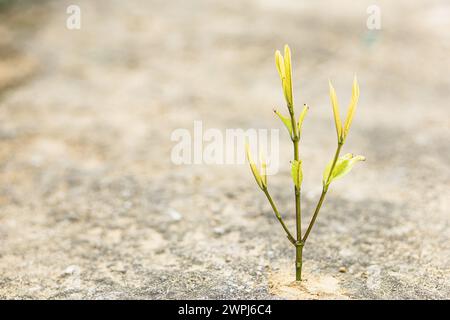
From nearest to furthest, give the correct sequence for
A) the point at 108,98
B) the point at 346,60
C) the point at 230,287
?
the point at 230,287, the point at 108,98, the point at 346,60

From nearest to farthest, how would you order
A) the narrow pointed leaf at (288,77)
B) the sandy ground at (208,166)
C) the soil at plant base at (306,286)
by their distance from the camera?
the narrow pointed leaf at (288,77), the soil at plant base at (306,286), the sandy ground at (208,166)

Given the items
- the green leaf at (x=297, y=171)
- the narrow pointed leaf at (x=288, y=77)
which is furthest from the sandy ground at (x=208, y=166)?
the narrow pointed leaf at (x=288, y=77)

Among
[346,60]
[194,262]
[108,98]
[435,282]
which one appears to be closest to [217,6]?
[346,60]

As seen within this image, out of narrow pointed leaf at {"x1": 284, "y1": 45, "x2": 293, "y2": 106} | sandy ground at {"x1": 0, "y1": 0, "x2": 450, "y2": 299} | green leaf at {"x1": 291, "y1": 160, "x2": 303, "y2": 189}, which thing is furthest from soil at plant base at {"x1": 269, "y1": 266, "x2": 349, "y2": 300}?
narrow pointed leaf at {"x1": 284, "y1": 45, "x2": 293, "y2": 106}

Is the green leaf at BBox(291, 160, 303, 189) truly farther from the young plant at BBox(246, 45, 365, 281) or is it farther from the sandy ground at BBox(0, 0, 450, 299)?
the sandy ground at BBox(0, 0, 450, 299)

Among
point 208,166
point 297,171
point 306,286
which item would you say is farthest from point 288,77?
point 208,166

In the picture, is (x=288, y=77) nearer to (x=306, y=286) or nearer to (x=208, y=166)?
(x=306, y=286)

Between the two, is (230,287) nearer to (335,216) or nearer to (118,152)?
(335,216)

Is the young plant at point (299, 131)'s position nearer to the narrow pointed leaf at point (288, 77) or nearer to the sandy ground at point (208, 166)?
the narrow pointed leaf at point (288, 77)
